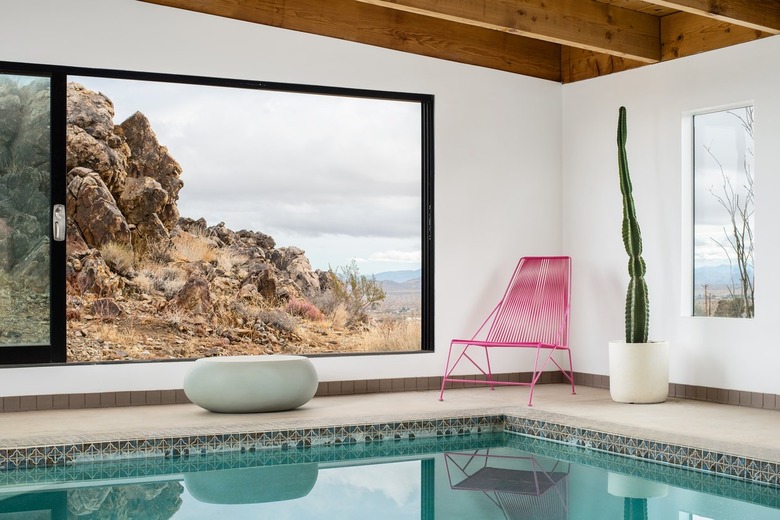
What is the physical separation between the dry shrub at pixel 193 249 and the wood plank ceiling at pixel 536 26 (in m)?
2.73

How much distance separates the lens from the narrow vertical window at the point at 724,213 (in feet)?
19.7

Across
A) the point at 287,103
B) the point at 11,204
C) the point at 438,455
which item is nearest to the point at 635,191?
the point at 438,455

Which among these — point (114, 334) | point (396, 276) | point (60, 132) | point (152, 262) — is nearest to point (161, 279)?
point (152, 262)

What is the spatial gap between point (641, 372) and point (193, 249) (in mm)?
4330

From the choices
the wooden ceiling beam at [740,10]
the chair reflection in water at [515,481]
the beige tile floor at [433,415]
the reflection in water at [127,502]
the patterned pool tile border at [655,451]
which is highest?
the wooden ceiling beam at [740,10]

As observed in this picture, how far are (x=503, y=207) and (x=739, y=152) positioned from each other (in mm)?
1816

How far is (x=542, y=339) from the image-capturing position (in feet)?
22.4

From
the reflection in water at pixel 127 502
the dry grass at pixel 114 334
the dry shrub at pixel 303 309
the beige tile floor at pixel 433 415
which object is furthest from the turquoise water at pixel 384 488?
the dry shrub at pixel 303 309

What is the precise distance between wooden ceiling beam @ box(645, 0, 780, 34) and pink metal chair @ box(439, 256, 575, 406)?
2085 millimetres

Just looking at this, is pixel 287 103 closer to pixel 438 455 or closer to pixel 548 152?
pixel 548 152

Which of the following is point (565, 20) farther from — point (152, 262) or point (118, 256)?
point (118, 256)

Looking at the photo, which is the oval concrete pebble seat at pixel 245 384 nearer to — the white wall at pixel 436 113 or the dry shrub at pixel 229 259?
the white wall at pixel 436 113

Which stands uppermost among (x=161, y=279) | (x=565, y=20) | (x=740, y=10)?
(x=565, y=20)

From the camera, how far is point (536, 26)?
5910 mm
